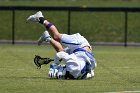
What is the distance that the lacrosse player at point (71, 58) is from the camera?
50.4ft

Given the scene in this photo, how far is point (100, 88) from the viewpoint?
537 inches

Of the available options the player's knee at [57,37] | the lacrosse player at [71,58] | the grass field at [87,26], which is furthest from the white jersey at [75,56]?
the grass field at [87,26]

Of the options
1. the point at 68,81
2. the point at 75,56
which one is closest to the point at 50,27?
the point at 75,56

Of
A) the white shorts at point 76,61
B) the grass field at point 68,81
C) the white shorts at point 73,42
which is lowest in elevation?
the grass field at point 68,81

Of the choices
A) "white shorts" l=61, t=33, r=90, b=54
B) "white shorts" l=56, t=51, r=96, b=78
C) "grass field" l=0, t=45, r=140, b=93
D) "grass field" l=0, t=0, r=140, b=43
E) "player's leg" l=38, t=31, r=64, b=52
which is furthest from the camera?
"grass field" l=0, t=0, r=140, b=43

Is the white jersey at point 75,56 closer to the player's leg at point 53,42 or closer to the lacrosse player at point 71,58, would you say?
the lacrosse player at point 71,58

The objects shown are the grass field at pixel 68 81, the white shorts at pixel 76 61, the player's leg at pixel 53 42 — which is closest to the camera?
the grass field at pixel 68 81

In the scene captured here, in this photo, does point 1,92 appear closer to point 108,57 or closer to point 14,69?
point 14,69

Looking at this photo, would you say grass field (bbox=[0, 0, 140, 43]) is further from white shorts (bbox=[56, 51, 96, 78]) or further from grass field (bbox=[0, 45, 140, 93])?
white shorts (bbox=[56, 51, 96, 78])

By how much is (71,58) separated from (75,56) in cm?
17

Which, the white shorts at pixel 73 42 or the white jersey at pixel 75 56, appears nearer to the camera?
the white jersey at pixel 75 56

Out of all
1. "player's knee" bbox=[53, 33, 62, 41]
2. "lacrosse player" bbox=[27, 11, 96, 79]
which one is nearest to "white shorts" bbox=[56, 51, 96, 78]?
"lacrosse player" bbox=[27, 11, 96, 79]

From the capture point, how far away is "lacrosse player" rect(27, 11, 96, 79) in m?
15.4

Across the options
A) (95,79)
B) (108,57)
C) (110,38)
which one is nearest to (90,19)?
(110,38)
